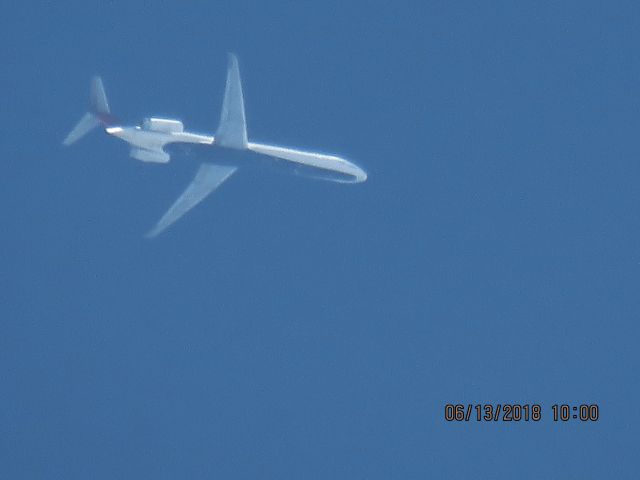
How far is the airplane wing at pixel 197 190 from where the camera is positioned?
2786 centimetres

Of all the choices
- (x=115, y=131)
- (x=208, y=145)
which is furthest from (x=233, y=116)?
(x=115, y=131)

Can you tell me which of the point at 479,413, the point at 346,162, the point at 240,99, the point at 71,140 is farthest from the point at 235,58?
the point at 479,413

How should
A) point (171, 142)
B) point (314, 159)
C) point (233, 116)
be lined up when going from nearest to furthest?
point (233, 116) < point (171, 142) < point (314, 159)

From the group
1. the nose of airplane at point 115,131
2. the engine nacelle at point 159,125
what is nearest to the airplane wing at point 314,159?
the engine nacelle at point 159,125

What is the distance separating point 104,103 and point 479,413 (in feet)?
56.0

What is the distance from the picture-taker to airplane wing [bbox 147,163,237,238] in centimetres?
2786

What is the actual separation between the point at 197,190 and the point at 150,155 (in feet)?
6.84

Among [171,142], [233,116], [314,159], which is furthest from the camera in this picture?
[314,159]

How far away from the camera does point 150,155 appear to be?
89.1ft

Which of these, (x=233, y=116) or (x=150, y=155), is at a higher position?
(x=233, y=116)

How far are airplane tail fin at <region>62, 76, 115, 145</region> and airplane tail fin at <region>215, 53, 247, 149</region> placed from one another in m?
4.92

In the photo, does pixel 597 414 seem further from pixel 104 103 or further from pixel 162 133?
pixel 104 103

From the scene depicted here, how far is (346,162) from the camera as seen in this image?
1150 inches

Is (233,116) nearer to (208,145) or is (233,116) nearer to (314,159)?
(208,145)
